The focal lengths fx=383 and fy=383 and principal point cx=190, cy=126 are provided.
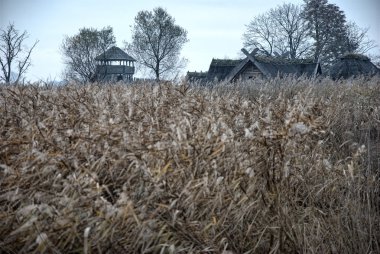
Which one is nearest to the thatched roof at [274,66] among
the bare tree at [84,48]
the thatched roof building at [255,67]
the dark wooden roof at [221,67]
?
the thatched roof building at [255,67]

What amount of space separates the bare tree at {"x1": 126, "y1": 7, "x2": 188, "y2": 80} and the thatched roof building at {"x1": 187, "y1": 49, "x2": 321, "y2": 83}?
15994 millimetres

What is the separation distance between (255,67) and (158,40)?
65.0 feet

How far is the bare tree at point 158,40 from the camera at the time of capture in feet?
135

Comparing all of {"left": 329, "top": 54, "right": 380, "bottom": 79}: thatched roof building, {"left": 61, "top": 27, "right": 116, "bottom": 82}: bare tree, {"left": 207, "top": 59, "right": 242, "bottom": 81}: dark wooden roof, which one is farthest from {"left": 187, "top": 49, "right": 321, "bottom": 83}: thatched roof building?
{"left": 61, "top": 27, "right": 116, "bottom": 82}: bare tree

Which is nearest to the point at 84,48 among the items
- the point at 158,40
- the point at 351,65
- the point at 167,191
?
the point at 158,40

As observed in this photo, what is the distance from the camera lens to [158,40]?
41281mm

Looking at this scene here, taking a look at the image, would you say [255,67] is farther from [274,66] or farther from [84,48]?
[84,48]

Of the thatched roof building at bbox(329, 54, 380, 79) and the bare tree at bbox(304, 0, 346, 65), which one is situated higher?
the bare tree at bbox(304, 0, 346, 65)

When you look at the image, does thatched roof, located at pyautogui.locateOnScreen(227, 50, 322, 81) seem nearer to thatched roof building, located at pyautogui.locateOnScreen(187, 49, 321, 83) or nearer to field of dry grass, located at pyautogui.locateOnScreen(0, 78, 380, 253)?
thatched roof building, located at pyautogui.locateOnScreen(187, 49, 321, 83)

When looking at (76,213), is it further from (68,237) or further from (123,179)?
(123,179)

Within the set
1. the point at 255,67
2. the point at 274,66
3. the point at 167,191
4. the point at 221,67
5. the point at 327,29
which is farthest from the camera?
the point at 327,29

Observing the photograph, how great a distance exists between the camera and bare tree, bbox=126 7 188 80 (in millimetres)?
41125

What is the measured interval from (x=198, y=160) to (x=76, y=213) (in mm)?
982

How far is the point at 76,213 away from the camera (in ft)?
6.35
